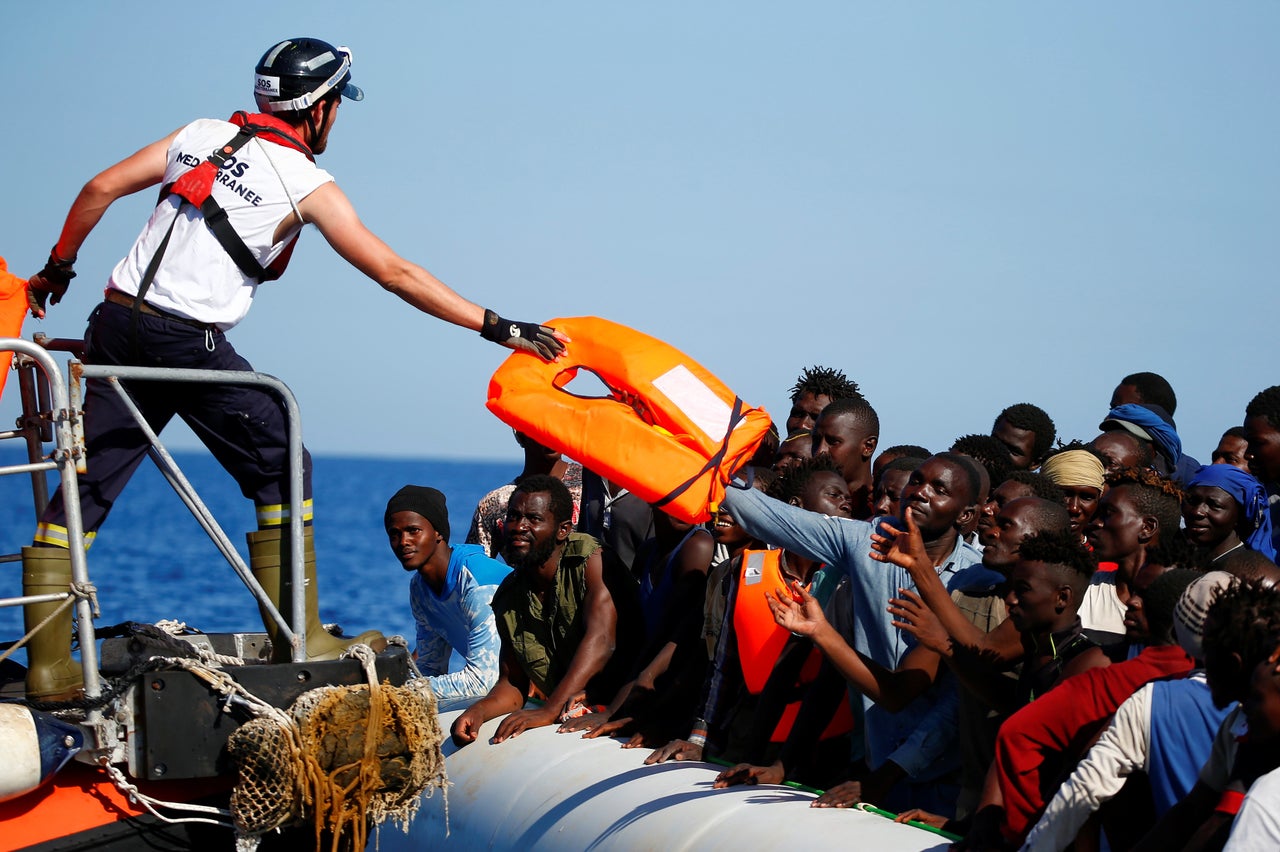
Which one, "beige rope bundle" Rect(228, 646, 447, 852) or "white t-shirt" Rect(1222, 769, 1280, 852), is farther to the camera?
"beige rope bundle" Rect(228, 646, 447, 852)

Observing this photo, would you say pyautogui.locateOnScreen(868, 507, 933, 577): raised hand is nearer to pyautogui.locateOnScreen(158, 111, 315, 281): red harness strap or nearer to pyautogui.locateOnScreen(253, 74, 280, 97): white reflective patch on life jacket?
pyautogui.locateOnScreen(158, 111, 315, 281): red harness strap

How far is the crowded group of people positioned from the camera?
15.4 feet

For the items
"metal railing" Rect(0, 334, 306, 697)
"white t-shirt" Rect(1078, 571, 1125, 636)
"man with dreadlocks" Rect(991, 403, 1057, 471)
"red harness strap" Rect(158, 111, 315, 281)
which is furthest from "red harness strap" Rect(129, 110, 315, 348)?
"man with dreadlocks" Rect(991, 403, 1057, 471)

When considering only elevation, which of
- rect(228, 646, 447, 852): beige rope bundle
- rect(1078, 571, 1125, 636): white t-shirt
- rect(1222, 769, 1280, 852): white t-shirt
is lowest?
rect(228, 646, 447, 852): beige rope bundle

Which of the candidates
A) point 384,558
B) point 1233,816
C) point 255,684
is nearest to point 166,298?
point 255,684

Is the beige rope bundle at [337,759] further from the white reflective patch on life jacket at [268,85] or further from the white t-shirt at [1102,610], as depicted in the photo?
the white t-shirt at [1102,610]

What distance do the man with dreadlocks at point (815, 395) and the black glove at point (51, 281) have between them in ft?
16.8

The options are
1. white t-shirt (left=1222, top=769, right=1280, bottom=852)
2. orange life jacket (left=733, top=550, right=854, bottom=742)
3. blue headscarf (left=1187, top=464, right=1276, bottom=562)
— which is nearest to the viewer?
white t-shirt (left=1222, top=769, right=1280, bottom=852)

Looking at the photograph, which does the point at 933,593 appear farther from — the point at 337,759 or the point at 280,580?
the point at 280,580

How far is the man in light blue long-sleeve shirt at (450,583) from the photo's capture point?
8656mm

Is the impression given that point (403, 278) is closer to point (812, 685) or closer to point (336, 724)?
point (336, 724)

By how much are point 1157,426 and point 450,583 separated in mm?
4220

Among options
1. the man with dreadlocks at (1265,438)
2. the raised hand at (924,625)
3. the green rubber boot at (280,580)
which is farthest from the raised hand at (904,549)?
the man with dreadlocks at (1265,438)

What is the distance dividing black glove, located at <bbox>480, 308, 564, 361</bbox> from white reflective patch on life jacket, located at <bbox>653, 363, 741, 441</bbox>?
17.3 inches
